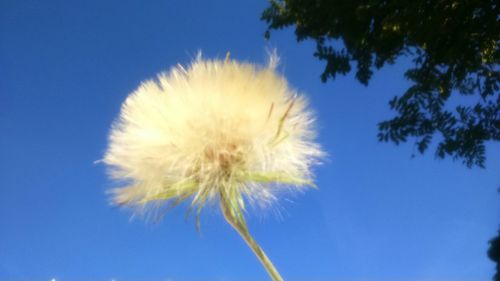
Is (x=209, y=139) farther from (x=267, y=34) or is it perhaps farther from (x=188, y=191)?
(x=267, y=34)

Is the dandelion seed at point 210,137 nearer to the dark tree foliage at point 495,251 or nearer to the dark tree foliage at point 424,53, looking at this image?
the dark tree foliage at point 424,53

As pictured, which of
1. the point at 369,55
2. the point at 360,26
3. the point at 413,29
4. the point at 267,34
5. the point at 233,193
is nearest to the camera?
the point at 233,193

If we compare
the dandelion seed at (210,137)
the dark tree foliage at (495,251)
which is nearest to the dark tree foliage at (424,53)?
the dark tree foliage at (495,251)

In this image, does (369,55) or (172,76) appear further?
(369,55)

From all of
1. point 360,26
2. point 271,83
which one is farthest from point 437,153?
point 271,83

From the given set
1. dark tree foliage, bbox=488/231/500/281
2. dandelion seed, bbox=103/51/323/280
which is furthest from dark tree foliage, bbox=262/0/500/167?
dandelion seed, bbox=103/51/323/280

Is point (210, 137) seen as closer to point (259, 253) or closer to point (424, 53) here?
point (259, 253)

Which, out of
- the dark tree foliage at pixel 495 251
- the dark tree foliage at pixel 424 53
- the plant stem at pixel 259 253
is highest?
the dark tree foliage at pixel 424 53
